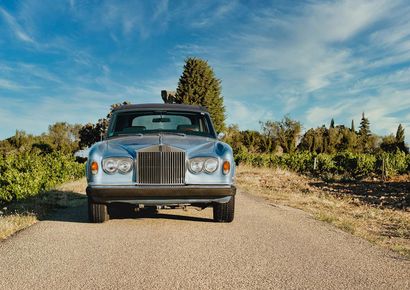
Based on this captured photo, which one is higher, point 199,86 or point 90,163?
point 199,86

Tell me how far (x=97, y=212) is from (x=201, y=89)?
50579mm

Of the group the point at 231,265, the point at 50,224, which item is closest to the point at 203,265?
the point at 231,265

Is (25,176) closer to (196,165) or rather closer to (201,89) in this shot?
(196,165)

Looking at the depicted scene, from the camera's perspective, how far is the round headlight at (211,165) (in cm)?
541

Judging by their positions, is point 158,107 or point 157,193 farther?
point 158,107

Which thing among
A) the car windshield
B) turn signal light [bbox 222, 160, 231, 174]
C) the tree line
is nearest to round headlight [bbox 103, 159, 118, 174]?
the car windshield

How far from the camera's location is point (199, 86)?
2192 inches

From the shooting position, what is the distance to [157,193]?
523 centimetres

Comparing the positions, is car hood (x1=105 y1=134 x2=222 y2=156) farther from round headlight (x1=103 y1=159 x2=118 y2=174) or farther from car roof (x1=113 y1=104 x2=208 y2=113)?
car roof (x1=113 y1=104 x2=208 y2=113)

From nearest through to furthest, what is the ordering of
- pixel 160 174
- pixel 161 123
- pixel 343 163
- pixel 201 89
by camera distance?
1. pixel 160 174
2. pixel 161 123
3. pixel 343 163
4. pixel 201 89

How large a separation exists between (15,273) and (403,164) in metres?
31.6

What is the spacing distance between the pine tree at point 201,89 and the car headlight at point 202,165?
48.7 m

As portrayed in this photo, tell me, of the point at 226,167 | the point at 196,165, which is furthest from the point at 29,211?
the point at 226,167

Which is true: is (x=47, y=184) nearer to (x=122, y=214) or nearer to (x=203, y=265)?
(x=122, y=214)
